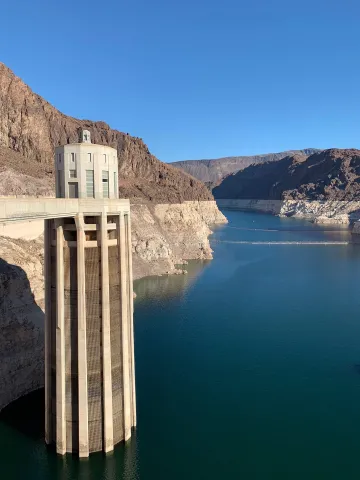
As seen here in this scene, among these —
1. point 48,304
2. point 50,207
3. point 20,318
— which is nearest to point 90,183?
point 50,207

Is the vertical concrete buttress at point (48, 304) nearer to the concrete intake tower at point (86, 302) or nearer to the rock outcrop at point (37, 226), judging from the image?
the concrete intake tower at point (86, 302)

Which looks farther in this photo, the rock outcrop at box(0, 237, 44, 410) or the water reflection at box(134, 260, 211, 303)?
the water reflection at box(134, 260, 211, 303)

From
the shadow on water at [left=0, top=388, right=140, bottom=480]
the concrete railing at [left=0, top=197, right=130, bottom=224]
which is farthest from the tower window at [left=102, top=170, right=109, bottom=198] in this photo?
the shadow on water at [left=0, top=388, right=140, bottom=480]

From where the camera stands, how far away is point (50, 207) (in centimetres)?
1769

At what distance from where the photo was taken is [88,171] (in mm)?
19594

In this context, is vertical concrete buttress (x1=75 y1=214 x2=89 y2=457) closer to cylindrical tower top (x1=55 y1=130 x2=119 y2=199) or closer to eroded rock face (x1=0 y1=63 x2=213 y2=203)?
cylindrical tower top (x1=55 y1=130 x2=119 y2=199)

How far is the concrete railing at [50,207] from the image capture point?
15781 mm

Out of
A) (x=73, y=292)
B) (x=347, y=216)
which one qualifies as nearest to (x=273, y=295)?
(x=73, y=292)

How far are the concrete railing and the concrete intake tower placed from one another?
60mm

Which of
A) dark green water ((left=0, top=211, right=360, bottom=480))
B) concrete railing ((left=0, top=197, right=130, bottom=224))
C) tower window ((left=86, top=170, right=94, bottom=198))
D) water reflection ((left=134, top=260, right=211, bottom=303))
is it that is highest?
tower window ((left=86, top=170, right=94, bottom=198))

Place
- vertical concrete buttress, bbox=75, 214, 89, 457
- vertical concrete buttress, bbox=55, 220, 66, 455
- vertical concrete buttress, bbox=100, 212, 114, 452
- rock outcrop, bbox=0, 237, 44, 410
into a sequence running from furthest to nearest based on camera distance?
rock outcrop, bbox=0, 237, 44, 410, vertical concrete buttress, bbox=100, 212, 114, 452, vertical concrete buttress, bbox=55, 220, 66, 455, vertical concrete buttress, bbox=75, 214, 89, 457

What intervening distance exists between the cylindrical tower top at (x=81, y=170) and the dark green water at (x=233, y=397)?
1231cm

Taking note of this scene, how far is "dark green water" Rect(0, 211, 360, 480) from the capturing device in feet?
68.3

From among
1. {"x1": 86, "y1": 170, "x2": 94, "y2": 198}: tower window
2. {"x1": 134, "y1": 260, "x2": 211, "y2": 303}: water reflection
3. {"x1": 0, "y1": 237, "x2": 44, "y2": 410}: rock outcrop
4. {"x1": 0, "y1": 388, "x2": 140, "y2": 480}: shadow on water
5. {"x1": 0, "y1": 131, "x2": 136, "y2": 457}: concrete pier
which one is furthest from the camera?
{"x1": 134, "y1": 260, "x2": 211, "y2": 303}: water reflection
